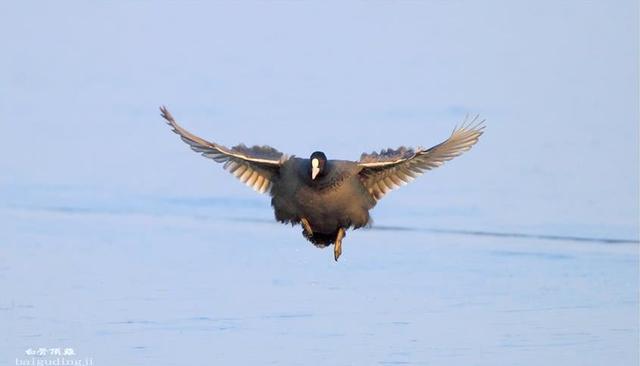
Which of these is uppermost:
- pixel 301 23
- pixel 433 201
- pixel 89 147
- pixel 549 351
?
pixel 301 23

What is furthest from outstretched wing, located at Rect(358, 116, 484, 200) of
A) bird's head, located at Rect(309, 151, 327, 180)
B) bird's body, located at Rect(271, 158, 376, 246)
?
bird's head, located at Rect(309, 151, 327, 180)

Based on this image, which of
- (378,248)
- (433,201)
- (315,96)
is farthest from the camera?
(315,96)

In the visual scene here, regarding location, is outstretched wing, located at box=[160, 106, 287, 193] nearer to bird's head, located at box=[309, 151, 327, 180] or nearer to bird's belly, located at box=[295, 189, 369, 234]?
bird's belly, located at box=[295, 189, 369, 234]

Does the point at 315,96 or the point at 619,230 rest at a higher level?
the point at 315,96

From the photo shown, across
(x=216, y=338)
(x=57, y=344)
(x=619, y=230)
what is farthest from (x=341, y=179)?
(x=619, y=230)

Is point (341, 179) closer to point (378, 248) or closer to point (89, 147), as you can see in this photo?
point (378, 248)

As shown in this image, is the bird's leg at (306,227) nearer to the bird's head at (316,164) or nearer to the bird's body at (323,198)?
the bird's body at (323,198)

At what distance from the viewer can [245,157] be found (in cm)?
1189

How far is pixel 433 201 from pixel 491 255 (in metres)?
1.77

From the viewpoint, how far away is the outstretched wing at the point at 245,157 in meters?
11.9

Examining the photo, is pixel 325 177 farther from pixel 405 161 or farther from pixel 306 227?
pixel 405 161

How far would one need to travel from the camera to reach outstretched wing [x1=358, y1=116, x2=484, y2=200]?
11.9m

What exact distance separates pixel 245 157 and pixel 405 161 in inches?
43.2

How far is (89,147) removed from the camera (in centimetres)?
1695
